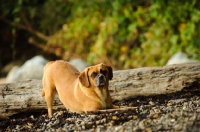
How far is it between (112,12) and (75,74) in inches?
337

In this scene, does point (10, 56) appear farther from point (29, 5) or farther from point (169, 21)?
point (169, 21)

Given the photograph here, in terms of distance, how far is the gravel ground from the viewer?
5145mm

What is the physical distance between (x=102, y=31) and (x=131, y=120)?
9.62 m

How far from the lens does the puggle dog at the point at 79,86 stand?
5934 millimetres

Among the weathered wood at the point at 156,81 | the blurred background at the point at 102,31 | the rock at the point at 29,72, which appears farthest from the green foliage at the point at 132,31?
the weathered wood at the point at 156,81

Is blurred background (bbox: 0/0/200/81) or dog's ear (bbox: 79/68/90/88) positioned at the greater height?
blurred background (bbox: 0/0/200/81)

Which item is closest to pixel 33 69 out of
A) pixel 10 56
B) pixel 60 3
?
pixel 60 3

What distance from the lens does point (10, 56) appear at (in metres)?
18.2

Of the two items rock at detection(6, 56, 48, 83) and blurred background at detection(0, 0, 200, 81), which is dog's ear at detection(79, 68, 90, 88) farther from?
rock at detection(6, 56, 48, 83)

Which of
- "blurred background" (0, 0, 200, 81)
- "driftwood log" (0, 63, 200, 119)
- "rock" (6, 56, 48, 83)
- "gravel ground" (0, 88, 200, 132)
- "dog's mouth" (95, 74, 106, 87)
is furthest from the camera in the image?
"blurred background" (0, 0, 200, 81)

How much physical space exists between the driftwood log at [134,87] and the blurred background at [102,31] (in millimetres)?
5548

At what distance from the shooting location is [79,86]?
6121mm

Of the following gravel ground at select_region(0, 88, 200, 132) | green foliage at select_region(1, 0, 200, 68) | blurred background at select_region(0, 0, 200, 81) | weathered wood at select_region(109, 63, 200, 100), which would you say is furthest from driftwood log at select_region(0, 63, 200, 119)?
green foliage at select_region(1, 0, 200, 68)

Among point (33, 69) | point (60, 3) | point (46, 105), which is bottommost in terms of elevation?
point (46, 105)
